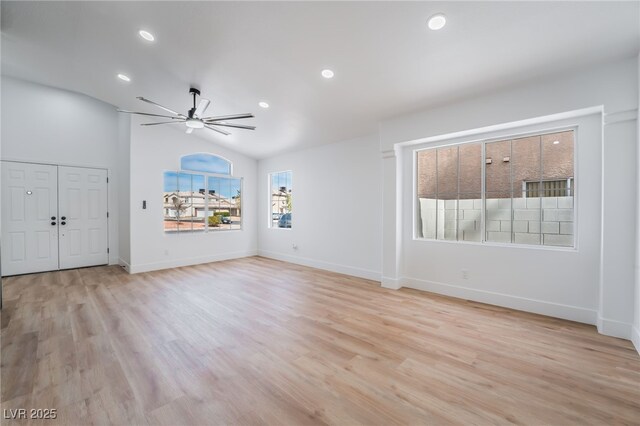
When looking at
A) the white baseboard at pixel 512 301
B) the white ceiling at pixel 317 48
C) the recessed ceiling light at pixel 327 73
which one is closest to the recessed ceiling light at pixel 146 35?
the white ceiling at pixel 317 48

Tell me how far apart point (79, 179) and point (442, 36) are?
767 cm

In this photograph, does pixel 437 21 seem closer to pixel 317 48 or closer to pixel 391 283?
pixel 317 48

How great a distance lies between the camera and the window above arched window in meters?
6.39

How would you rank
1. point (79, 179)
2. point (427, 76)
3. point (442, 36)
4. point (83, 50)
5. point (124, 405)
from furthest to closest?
1. point (79, 179)
2. point (83, 50)
3. point (427, 76)
4. point (442, 36)
5. point (124, 405)

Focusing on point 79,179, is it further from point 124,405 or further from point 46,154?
point 124,405

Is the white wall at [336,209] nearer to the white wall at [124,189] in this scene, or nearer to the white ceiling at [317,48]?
the white ceiling at [317,48]

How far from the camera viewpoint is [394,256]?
4379 millimetres

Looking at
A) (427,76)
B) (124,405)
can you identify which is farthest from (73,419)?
(427,76)

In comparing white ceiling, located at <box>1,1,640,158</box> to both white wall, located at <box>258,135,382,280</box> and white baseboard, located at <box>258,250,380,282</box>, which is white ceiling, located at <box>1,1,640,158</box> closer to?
white wall, located at <box>258,135,382,280</box>

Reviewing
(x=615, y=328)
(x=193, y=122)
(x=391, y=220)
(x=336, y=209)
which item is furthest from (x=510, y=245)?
(x=193, y=122)

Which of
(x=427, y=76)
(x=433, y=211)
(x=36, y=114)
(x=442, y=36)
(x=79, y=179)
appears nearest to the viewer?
(x=442, y=36)

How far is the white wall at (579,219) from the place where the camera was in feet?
8.68

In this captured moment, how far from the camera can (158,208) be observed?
586 centimetres

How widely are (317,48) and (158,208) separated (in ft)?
16.5
